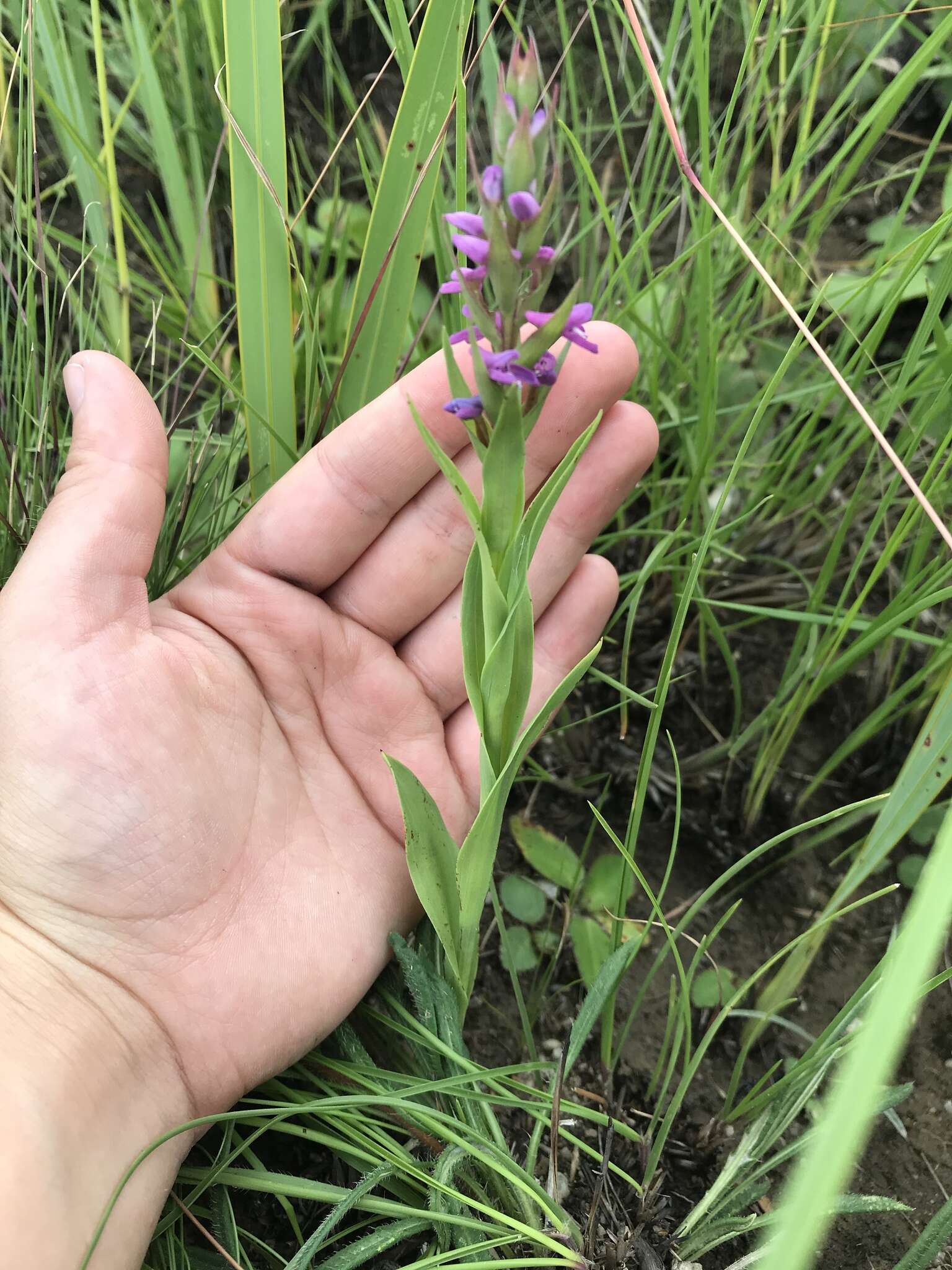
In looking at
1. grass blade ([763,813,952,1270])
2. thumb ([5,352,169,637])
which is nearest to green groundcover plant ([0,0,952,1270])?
grass blade ([763,813,952,1270])

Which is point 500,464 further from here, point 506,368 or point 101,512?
point 101,512

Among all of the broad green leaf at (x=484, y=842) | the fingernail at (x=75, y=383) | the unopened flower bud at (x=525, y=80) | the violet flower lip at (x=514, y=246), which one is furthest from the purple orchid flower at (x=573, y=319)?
the fingernail at (x=75, y=383)

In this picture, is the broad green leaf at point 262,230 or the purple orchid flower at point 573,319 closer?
the purple orchid flower at point 573,319

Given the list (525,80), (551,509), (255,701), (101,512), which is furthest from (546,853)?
(525,80)

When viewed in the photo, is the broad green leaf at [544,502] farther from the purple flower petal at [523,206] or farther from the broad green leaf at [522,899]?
the broad green leaf at [522,899]

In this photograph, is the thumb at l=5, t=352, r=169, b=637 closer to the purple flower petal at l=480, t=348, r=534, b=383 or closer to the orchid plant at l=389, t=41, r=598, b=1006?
the orchid plant at l=389, t=41, r=598, b=1006

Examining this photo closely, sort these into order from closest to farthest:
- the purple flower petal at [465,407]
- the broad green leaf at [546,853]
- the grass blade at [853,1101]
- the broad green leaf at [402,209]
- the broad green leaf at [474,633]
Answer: the grass blade at [853,1101] < the purple flower petal at [465,407] < the broad green leaf at [474,633] < the broad green leaf at [402,209] < the broad green leaf at [546,853]

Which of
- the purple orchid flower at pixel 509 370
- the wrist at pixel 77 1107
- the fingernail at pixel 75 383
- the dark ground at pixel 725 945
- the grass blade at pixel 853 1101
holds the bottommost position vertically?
the dark ground at pixel 725 945

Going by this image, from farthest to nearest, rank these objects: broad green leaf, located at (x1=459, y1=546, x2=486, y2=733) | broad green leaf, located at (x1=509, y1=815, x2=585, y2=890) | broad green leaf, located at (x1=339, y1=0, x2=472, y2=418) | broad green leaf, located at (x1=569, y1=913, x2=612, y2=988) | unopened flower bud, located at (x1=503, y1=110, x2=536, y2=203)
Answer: broad green leaf, located at (x1=509, y1=815, x2=585, y2=890)
broad green leaf, located at (x1=569, y1=913, x2=612, y2=988)
broad green leaf, located at (x1=339, y1=0, x2=472, y2=418)
broad green leaf, located at (x1=459, y1=546, x2=486, y2=733)
unopened flower bud, located at (x1=503, y1=110, x2=536, y2=203)
